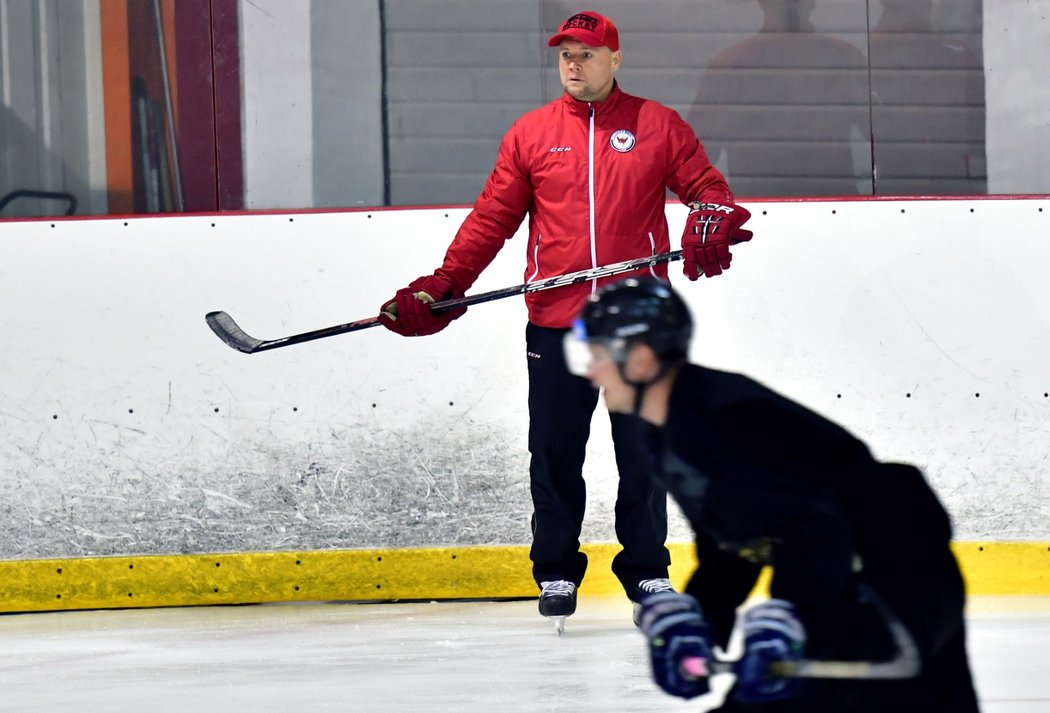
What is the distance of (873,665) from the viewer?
142 cm

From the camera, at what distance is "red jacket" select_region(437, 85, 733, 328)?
3.42 meters

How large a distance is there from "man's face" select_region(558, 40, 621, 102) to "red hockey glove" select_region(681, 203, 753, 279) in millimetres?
405

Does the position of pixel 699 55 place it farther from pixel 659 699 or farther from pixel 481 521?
pixel 659 699

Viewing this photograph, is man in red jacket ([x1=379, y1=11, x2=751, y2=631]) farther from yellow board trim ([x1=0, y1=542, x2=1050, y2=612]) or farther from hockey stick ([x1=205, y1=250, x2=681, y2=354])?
yellow board trim ([x1=0, y1=542, x2=1050, y2=612])

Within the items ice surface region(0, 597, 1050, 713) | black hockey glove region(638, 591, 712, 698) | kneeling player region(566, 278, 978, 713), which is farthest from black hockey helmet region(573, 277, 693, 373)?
ice surface region(0, 597, 1050, 713)

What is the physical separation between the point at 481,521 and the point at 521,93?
1.20 metres

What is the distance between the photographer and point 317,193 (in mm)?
4340

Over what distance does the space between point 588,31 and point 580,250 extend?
0.47 m

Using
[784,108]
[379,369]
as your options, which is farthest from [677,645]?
[784,108]

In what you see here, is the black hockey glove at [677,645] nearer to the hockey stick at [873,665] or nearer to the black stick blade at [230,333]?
the hockey stick at [873,665]

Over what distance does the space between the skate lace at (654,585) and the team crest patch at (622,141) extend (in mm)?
941

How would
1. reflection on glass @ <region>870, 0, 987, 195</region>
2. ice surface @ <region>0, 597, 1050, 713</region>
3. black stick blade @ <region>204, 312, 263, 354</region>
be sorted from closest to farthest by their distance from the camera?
ice surface @ <region>0, 597, 1050, 713</region>
black stick blade @ <region>204, 312, 263, 354</region>
reflection on glass @ <region>870, 0, 987, 195</region>

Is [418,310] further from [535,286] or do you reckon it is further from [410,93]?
[410,93]

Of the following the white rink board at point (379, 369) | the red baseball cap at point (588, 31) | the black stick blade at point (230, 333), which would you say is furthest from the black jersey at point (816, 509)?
the white rink board at point (379, 369)
